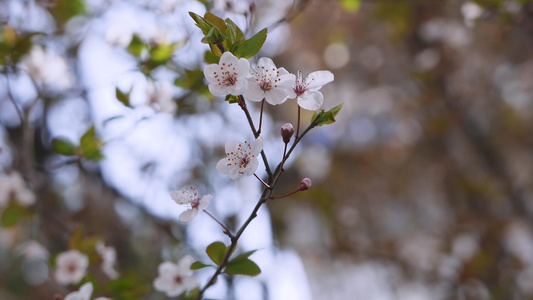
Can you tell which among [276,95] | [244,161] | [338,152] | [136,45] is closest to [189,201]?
[244,161]

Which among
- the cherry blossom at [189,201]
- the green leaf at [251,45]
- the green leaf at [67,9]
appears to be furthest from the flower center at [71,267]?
the green leaf at [67,9]

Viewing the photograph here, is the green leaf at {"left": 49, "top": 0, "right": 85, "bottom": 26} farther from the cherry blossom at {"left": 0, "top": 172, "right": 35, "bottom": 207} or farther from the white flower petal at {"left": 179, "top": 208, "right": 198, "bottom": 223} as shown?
the white flower petal at {"left": 179, "top": 208, "right": 198, "bottom": 223}

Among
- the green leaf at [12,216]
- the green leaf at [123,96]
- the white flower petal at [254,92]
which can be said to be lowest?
the green leaf at [12,216]

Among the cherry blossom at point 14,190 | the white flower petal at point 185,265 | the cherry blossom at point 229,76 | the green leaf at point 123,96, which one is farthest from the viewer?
the cherry blossom at point 14,190

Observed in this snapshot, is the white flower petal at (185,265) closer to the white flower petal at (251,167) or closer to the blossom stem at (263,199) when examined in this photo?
the blossom stem at (263,199)

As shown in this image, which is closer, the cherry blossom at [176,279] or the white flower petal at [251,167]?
the white flower petal at [251,167]

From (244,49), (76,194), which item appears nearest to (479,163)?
(76,194)

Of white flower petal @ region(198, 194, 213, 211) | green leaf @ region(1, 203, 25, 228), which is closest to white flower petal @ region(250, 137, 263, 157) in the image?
white flower petal @ region(198, 194, 213, 211)
